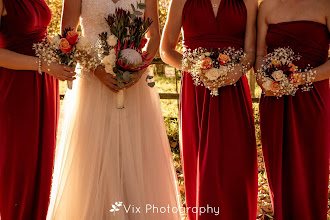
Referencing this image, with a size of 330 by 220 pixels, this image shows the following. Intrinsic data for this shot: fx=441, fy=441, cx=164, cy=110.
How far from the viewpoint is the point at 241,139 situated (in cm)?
410

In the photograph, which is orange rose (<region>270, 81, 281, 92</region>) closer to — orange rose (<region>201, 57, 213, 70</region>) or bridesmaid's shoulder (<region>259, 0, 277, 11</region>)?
orange rose (<region>201, 57, 213, 70</region>)

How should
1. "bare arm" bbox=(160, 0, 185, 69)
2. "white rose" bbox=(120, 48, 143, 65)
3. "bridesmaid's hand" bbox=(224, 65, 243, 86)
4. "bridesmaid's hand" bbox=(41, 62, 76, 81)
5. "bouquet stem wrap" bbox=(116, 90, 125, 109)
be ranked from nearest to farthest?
"white rose" bbox=(120, 48, 143, 65), "bridesmaid's hand" bbox=(41, 62, 76, 81), "bridesmaid's hand" bbox=(224, 65, 243, 86), "bouquet stem wrap" bbox=(116, 90, 125, 109), "bare arm" bbox=(160, 0, 185, 69)

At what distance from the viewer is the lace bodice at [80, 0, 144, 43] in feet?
13.6

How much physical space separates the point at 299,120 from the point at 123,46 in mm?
1728

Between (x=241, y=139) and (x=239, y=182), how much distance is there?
397 mm

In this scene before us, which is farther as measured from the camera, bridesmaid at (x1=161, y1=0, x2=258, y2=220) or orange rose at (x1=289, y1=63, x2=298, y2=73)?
bridesmaid at (x1=161, y1=0, x2=258, y2=220)

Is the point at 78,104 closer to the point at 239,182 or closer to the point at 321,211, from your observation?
the point at 239,182

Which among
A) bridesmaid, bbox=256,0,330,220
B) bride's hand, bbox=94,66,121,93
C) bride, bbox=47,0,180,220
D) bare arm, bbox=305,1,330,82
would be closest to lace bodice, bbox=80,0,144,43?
bride, bbox=47,0,180,220

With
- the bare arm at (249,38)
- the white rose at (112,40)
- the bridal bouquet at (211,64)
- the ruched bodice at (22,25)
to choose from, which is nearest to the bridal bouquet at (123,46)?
the white rose at (112,40)

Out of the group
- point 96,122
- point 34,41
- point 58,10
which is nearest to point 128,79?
point 96,122

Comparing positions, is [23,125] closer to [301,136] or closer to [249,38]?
[249,38]

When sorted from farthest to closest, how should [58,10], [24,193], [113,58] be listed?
[58,10], [24,193], [113,58]

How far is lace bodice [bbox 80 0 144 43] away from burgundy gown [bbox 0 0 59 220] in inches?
15.3

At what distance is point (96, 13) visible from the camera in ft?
13.6
